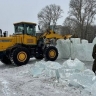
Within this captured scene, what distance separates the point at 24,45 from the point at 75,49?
Answer: 3.30m

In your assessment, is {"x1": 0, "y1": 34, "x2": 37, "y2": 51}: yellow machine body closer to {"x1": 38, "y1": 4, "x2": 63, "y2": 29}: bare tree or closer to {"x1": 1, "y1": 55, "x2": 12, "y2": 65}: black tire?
{"x1": 1, "y1": 55, "x2": 12, "y2": 65}: black tire

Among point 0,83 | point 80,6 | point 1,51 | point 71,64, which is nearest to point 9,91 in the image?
point 0,83

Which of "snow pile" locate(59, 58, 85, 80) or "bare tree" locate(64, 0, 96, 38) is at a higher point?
"bare tree" locate(64, 0, 96, 38)

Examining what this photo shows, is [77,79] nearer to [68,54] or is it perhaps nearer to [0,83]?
[0,83]

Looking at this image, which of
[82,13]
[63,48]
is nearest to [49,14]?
[82,13]

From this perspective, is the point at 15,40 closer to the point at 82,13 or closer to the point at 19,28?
the point at 19,28

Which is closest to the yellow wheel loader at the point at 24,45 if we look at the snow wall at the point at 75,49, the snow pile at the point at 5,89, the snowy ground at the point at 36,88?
the snow wall at the point at 75,49

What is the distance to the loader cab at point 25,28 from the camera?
1400 centimetres

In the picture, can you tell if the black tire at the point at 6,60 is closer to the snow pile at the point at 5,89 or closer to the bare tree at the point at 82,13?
the snow pile at the point at 5,89

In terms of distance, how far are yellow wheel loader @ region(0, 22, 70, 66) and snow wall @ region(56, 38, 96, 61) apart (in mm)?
828

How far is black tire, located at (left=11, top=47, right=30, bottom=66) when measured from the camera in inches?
498

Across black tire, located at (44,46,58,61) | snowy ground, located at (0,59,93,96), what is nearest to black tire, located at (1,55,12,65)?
black tire, located at (44,46,58,61)

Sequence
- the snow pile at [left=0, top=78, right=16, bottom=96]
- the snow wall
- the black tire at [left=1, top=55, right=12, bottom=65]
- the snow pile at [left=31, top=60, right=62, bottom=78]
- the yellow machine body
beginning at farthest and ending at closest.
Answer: the black tire at [left=1, top=55, right=12, bottom=65]
the snow wall
the yellow machine body
the snow pile at [left=31, top=60, right=62, bottom=78]
the snow pile at [left=0, top=78, right=16, bottom=96]

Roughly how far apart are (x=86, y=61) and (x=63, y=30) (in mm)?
43702
